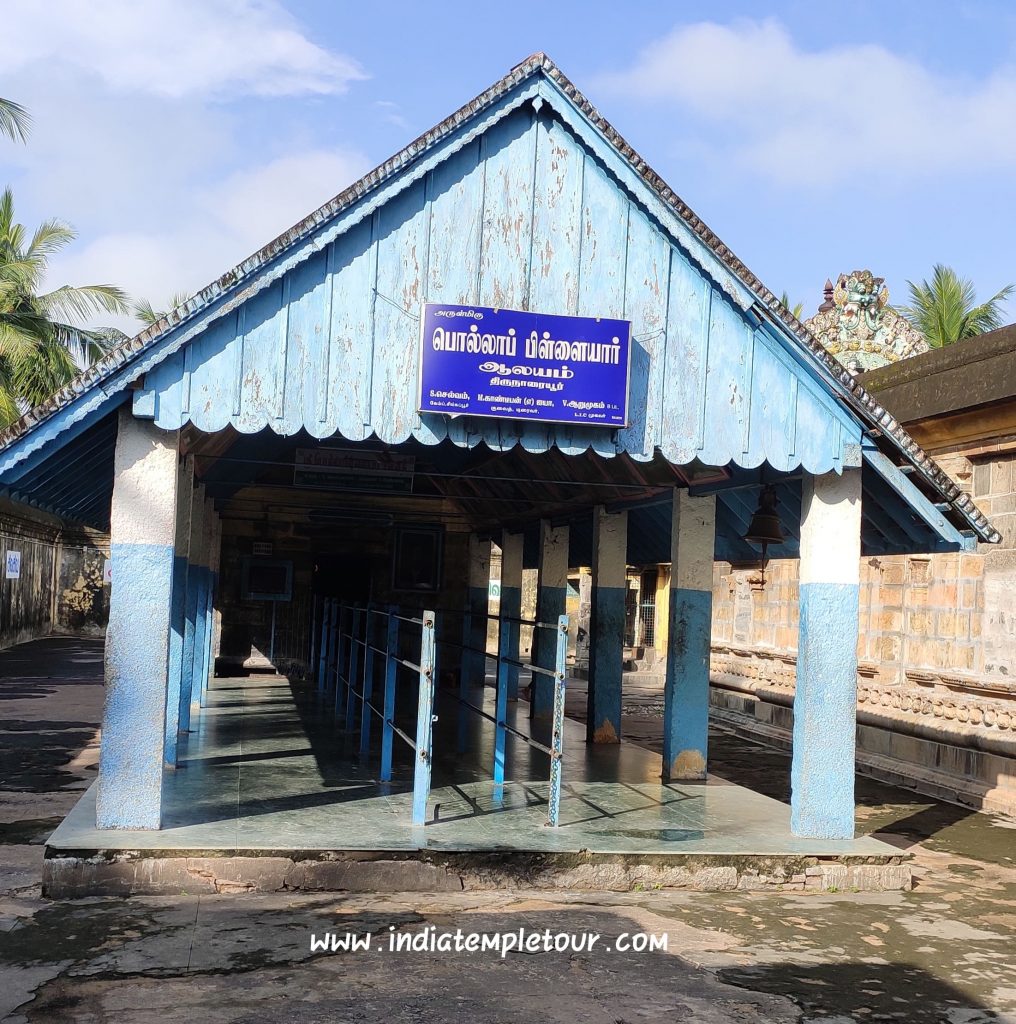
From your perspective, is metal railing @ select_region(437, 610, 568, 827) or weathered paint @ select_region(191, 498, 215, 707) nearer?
metal railing @ select_region(437, 610, 568, 827)

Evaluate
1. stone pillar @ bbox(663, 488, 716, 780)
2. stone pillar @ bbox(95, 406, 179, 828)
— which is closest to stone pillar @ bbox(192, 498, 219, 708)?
stone pillar @ bbox(663, 488, 716, 780)

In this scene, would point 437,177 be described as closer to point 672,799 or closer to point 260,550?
point 672,799

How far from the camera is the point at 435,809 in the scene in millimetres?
9016

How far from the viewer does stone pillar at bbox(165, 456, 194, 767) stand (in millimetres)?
10406

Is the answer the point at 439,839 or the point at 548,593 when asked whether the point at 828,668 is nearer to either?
the point at 439,839

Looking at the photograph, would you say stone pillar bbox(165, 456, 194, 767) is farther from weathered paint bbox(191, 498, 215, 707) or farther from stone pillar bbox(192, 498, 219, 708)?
stone pillar bbox(192, 498, 219, 708)

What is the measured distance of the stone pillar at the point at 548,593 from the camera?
15.8 m

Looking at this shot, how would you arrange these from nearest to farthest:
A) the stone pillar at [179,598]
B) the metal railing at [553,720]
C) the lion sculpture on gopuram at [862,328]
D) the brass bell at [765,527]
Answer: the metal railing at [553,720] → the brass bell at [765,527] → the stone pillar at [179,598] → the lion sculpture on gopuram at [862,328]

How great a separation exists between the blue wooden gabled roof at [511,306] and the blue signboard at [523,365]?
160 millimetres

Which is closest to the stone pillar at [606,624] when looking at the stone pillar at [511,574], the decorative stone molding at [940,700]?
the decorative stone molding at [940,700]

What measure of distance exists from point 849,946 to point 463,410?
154 inches

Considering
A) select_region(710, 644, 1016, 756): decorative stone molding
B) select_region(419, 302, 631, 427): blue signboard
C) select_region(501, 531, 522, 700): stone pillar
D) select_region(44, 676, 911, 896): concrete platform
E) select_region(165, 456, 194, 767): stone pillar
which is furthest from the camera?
select_region(501, 531, 522, 700): stone pillar

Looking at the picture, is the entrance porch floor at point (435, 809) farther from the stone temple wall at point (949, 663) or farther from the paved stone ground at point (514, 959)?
the stone temple wall at point (949, 663)

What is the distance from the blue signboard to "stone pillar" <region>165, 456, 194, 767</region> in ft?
A: 10.9
